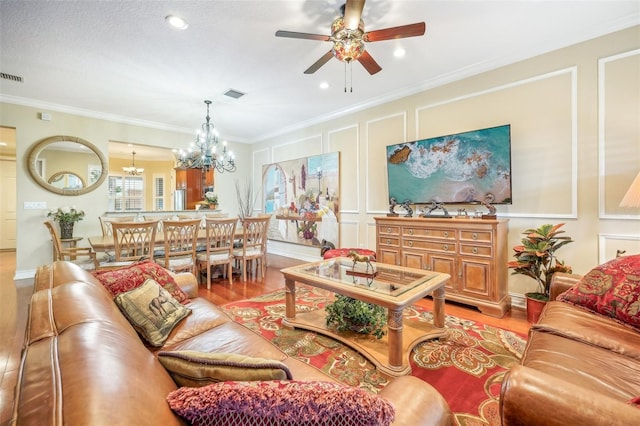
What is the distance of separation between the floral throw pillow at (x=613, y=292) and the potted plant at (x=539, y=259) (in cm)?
71

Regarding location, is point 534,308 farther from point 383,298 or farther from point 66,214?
point 66,214

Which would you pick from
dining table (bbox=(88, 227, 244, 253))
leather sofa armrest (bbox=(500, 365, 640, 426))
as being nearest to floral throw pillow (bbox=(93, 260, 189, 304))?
dining table (bbox=(88, 227, 244, 253))

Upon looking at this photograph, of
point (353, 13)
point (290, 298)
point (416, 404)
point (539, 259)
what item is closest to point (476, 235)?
point (539, 259)

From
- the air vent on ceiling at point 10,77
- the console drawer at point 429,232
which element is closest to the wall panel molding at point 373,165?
the console drawer at point 429,232

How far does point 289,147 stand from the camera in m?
5.88

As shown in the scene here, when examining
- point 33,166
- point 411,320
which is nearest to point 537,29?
point 411,320

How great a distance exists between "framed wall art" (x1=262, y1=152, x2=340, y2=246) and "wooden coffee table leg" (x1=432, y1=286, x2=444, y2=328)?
2657 millimetres

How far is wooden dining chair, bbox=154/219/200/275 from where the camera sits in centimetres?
349

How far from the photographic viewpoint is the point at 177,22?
8.07ft

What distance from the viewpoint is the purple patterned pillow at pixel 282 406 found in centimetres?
61

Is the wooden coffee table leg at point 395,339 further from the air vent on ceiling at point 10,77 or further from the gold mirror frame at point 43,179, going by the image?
the gold mirror frame at point 43,179

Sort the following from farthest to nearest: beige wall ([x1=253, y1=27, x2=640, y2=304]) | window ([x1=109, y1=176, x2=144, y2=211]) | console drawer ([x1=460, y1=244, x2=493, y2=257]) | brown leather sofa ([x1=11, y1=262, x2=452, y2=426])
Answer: window ([x1=109, y1=176, x2=144, y2=211]) < console drawer ([x1=460, y1=244, x2=493, y2=257]) < beige wall ([x1=253, y1=27, x2=640, y2=304]) < brown leather sofa ([x1=11, y1=262, x2=452, y2=426])

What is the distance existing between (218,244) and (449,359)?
3.25 metres

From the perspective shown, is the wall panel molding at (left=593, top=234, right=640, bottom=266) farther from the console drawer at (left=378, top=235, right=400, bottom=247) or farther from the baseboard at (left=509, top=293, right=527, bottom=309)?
the console drawer at (left=378, top=235, right=400, bottom=247)
